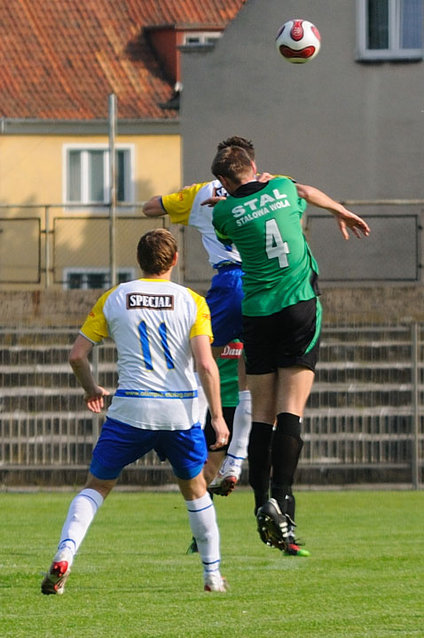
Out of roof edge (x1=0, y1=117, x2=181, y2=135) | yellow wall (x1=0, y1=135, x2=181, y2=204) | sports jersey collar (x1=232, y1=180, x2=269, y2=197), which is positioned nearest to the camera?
sports jersey collar (x1=232, y1=180, x2=269, y2=197)

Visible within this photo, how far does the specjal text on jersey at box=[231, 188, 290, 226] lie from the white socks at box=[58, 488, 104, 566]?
1776 millimetres

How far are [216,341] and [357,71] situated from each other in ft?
44.2

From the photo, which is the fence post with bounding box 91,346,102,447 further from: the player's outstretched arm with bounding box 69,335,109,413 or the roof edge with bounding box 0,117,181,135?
the roof edge with bounding box 0,117,181,135

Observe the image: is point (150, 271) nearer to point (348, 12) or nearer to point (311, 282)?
point (311, 282)

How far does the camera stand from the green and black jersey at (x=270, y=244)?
8586 millimetres

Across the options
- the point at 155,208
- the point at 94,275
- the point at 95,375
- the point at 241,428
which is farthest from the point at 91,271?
the point at 155,208

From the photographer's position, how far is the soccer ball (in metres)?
13.6

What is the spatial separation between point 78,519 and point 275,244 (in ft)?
6.24

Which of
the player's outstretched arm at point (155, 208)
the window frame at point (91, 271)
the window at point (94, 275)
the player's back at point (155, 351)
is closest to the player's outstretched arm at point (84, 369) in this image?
the player's back at point (155, 351)

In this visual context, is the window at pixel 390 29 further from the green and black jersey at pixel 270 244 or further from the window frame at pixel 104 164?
the green and black jersey at pixel 270 244

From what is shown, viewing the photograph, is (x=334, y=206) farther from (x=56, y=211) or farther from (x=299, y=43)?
(x=56, y=211)

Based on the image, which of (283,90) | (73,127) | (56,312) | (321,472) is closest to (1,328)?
(56,312)

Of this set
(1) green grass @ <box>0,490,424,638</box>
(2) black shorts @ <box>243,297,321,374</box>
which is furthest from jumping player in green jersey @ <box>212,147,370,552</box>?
(1) green grass @ <box>0,490,424,638</box>

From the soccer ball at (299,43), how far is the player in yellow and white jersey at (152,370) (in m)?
5.88
